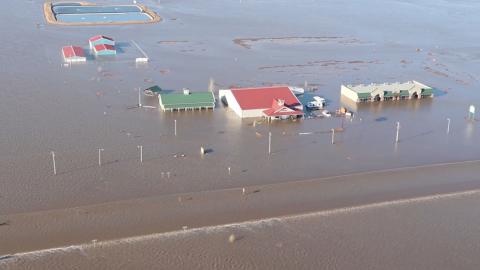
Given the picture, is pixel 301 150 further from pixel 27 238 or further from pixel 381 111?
pixel 27 238

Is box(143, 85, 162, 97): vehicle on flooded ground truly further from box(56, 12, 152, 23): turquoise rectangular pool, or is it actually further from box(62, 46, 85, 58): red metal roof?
box(56, 12, 152, 23): turquoise rectangular pool

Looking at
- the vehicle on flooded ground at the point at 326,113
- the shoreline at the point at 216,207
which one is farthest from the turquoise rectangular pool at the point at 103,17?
the shoreline at the point at 216,207

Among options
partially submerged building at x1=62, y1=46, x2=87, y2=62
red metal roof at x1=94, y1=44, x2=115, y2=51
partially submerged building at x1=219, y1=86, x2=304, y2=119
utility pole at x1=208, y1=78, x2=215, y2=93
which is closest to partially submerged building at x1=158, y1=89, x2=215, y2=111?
partially submerged building at x1=219, y1=86, x2=304, y2=119

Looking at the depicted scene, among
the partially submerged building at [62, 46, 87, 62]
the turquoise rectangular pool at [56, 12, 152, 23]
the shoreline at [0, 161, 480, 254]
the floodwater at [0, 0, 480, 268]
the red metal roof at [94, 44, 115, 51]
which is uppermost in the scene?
the turquoise rectangular pool at [56, 12, 152, 23]

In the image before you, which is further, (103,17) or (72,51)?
(103,17)

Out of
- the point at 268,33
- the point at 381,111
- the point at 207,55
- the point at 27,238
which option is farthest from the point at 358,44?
the point at 27,238

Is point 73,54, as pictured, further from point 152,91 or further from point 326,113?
point 326,113

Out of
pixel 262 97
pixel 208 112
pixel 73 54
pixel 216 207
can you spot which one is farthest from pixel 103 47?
pixel 216 207

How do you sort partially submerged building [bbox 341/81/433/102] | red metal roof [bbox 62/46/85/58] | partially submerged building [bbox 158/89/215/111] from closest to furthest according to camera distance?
partially submerged building [bbox 158/89/215/111]
partially submerged building [bbox 341/81/433/102]
red metal roof [bbox 62/46/85/58]
